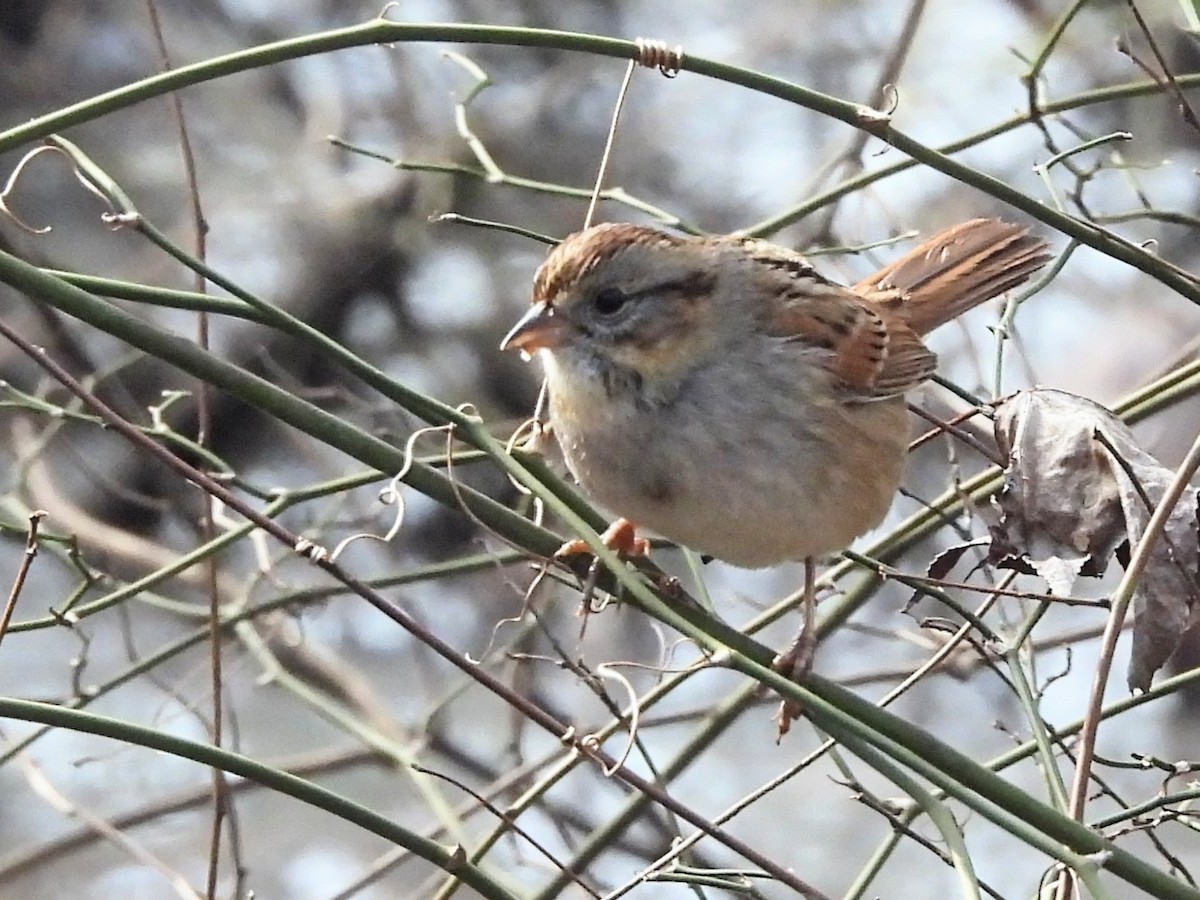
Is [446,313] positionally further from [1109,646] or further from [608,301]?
[1109,646]

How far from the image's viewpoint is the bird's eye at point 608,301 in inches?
65.9

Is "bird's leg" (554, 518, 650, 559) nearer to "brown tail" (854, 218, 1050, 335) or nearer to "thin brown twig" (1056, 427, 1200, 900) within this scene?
"brown tail" (854, 218, 1050, 335)

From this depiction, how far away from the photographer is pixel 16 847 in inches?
137

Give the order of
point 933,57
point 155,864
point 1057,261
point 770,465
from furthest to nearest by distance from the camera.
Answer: point 933,57
point 155,864
point 770,465
point 1057,261

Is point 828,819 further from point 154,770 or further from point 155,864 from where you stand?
point 155,864

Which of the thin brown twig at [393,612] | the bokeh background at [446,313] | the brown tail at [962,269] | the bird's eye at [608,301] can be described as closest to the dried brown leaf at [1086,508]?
the thin brown twig at [393,612]

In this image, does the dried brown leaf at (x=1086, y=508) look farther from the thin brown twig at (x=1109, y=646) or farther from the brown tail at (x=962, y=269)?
the brown tail at (x=962, y=269)

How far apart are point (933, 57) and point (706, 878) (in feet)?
9.03

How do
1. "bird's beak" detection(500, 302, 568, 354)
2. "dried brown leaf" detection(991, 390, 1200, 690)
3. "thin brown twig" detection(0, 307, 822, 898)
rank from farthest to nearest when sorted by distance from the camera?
"bird's beak" detection(500, 302, 568, 354) → "dried brown leaf" detection(991, 390, 1200, 690) → "thin brown twig" detection(0, 307, 822, 898)

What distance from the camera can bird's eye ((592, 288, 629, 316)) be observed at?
167cm

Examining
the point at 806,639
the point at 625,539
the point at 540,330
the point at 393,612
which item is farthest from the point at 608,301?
the point at 393,612

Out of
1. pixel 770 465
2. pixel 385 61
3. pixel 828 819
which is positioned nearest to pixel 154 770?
pixel 828 819

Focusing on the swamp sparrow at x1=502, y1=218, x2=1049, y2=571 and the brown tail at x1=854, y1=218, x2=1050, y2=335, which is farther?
the brown tail at x1=854, y1=218, x2=1050, y2=335

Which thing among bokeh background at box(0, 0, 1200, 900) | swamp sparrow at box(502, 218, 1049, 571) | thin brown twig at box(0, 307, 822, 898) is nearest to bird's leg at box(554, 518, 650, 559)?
swamp sparrow at box(502, 218, 1049, 571)
